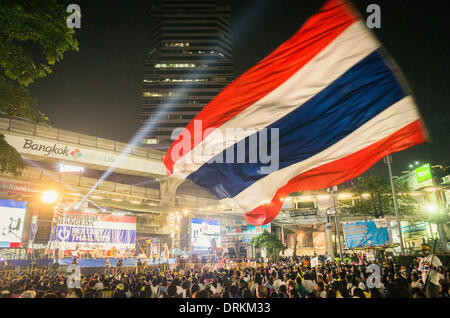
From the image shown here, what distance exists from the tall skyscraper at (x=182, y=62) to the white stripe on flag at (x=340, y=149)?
8596 cm

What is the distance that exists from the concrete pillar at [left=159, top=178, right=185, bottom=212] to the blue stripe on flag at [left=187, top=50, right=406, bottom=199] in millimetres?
34117

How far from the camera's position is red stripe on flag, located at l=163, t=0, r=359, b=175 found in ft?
18.0

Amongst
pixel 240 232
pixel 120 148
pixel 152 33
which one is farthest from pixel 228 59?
pixel 120 148

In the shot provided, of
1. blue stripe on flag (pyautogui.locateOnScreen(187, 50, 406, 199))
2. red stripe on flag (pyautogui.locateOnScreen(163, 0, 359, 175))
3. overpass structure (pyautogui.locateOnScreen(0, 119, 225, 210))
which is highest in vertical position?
overpass structure (pyautogui.locateOnScreen(0, 119, 225, 210))

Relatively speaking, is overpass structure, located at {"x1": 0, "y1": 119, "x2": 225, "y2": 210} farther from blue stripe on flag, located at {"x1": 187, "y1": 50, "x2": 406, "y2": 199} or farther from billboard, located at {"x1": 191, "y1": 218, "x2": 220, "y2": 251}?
blue stripe on flag, located at {"x1": 187, "y1": 50, "x2": 406, "y2": 199}

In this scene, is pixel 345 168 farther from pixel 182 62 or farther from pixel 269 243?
pixel 182 62

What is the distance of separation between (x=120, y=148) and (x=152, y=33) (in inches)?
3692

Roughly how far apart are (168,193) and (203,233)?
8482 millimetres

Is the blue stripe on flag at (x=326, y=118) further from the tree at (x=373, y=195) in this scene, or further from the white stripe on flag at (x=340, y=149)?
the tree at (x=373, y=195)

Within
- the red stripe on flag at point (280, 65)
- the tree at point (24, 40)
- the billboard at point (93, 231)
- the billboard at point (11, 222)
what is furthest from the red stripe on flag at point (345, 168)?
the billboard at point (93, 231)

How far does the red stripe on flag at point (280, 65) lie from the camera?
18.0 ft

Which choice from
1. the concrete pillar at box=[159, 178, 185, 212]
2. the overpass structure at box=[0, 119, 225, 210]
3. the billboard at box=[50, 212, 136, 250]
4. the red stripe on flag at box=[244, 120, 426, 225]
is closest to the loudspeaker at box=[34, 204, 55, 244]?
the billboard at box=[50, 212, 136, 250]

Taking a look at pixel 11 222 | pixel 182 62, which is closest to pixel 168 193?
pixel 11 222
